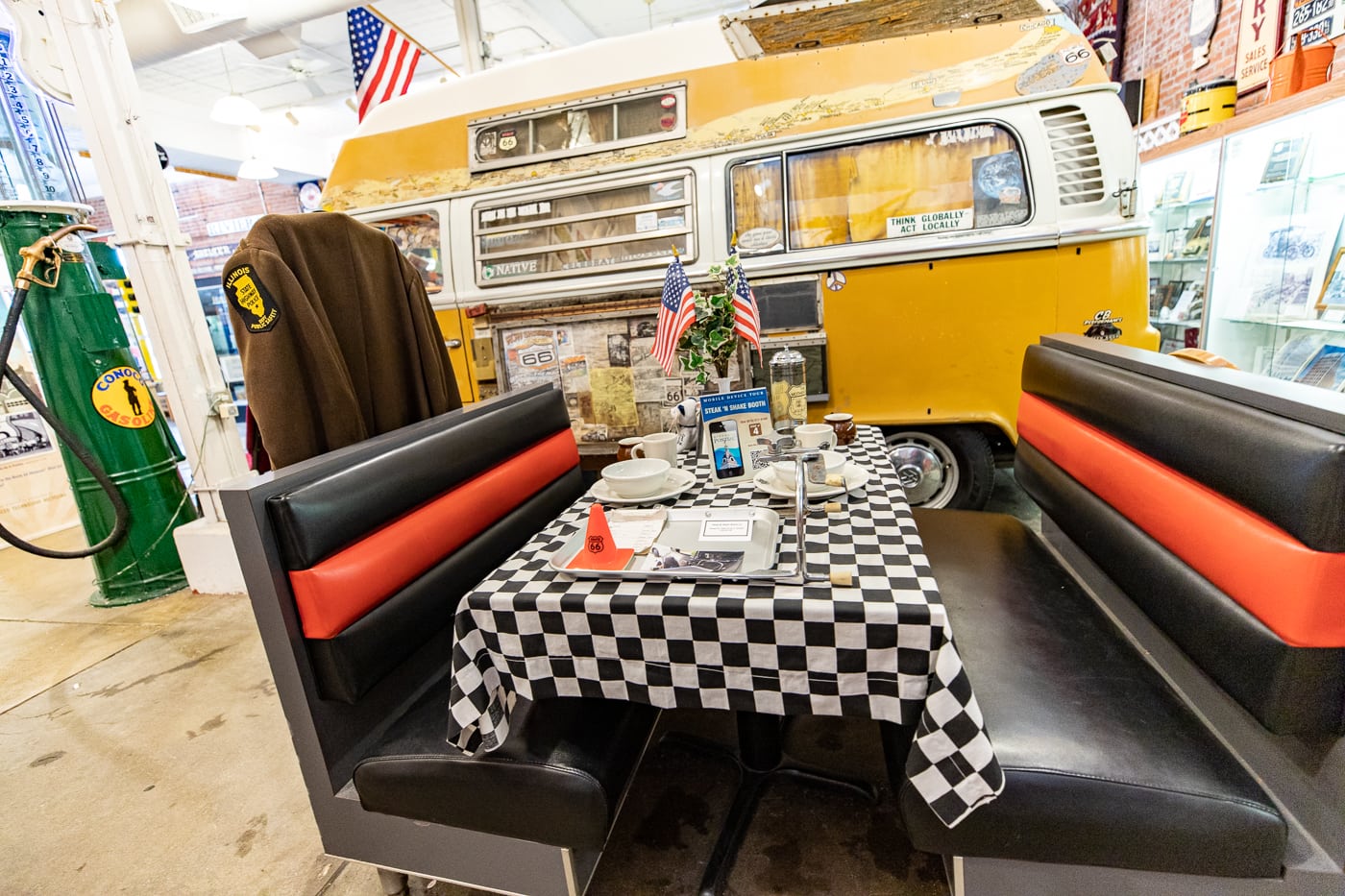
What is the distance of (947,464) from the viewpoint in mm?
2971

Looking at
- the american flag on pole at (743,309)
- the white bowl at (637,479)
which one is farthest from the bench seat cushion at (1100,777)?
the american flag on pole at (743,309)

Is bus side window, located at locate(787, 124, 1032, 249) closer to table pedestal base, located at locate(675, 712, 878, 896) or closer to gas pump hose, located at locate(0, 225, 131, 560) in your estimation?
table pedestal base, located at locate(675, 712, 878, 896)

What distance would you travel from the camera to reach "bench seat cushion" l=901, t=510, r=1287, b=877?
3.07ft

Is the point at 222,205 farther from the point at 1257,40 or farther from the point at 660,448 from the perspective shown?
the point at 1257,40

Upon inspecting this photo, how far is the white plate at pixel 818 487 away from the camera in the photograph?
1.39 meters

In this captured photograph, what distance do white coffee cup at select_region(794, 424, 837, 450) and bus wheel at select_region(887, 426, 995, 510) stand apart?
134cm

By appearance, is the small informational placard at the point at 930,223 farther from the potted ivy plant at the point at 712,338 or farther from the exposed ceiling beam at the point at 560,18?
the exposed ceiling beam at the point at 560,18

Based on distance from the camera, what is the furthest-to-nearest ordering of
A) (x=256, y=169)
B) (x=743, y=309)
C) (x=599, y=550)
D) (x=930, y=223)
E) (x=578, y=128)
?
1. (x=256, y=169)
2. (x=578, y=128)
3. (x=930, y=223)
4. (x=743, y=309)
5. (x=599, y=550)

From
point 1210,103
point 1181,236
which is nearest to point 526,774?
point 1210,103

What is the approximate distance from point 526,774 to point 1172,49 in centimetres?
607

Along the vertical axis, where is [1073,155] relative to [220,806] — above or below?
above

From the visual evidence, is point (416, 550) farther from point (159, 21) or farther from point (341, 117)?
point (341, 117)

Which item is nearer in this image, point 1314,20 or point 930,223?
point 930,223

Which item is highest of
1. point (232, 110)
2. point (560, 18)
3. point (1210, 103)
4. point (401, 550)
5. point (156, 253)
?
point (560, 18)
